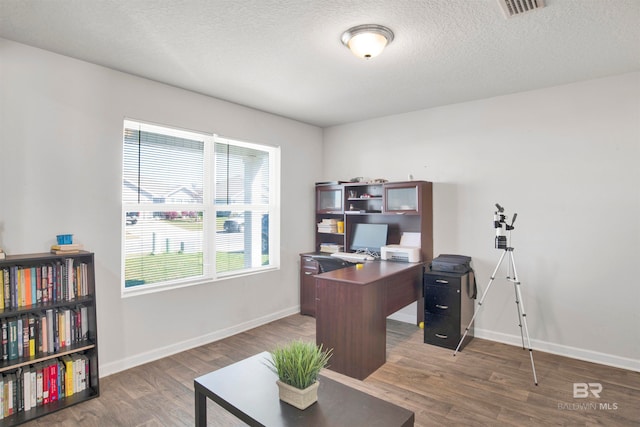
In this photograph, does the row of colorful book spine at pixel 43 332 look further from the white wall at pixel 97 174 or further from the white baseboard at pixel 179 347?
the white baseboard at pixel 179 347

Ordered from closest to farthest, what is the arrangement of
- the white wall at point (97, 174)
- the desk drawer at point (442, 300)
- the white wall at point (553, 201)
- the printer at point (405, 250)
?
the white wall at point (97, 174) → the white wall at point (553, 201) → the desk drawer at point (442, 300) → the printer at point (405, 250)

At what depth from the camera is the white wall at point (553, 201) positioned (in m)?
3.20

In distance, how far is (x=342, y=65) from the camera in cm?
301

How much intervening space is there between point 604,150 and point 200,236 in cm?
419

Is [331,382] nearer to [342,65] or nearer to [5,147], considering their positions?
[342,65]

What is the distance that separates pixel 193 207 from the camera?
374 centimetres

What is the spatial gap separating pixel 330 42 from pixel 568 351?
3.68 metres

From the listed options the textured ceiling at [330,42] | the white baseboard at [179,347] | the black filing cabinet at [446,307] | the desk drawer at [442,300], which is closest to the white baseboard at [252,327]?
the white baseboard at [179,347]

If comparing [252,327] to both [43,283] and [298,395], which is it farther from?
[298,395]

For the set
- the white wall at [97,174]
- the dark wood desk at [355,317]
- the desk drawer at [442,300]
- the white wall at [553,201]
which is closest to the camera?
the white wall at [97,174]

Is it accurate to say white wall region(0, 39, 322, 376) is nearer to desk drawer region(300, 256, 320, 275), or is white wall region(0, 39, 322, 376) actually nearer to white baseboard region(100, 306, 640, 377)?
white baseboard region(100, 306, 640, 377)

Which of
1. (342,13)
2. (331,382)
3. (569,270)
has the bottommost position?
(331,382)

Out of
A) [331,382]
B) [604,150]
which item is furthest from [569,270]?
[331,382]

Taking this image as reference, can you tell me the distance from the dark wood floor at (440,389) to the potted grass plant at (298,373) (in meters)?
1.01
